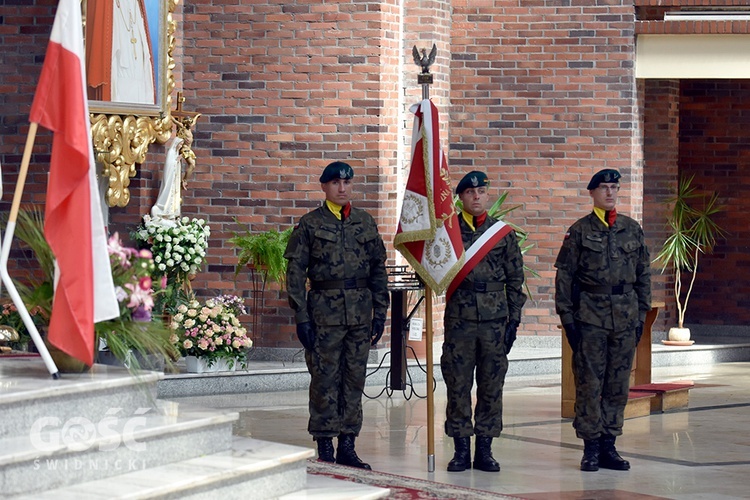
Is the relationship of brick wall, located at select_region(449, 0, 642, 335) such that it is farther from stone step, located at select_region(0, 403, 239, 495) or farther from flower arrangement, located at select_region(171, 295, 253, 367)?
stone step, located at select_region(0, 403, 239, 495)

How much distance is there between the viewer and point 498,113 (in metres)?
14.6

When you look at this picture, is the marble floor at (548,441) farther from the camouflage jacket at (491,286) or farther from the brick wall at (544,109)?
the brick wall at (544,109)

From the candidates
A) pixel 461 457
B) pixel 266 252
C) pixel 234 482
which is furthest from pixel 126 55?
pixel 234 482

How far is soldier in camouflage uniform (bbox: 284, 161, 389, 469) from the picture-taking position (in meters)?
8.26

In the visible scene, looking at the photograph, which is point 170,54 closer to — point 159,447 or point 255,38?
point 255,38

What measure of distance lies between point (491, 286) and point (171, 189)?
14.4ft

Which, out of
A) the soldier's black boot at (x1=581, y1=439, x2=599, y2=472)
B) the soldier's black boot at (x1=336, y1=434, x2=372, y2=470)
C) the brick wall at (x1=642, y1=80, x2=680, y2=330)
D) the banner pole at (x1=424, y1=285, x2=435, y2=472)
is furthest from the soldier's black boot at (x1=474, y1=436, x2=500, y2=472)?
the brick wall at (x1=642, y1=80, x2=680, y2=330)

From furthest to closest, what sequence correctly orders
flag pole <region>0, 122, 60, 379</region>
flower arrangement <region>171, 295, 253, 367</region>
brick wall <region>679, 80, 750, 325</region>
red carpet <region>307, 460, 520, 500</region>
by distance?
brick wall <region>679, 80, 750, 325</region>
flower arrangement <region>171, 295, 253, 367</region>
red carpet <region>307, 460, 520, 500</region>
flag pole <region>0, 122, 60, 379</region>

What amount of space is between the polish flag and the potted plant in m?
9.88

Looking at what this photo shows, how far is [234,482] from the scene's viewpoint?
240 inches

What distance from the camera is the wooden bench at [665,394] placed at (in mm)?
11016

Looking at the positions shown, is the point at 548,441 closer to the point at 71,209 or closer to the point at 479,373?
the point at 479,373

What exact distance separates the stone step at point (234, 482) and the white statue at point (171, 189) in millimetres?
5282

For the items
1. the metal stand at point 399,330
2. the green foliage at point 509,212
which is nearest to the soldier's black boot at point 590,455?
the metal stand at point 399,330
